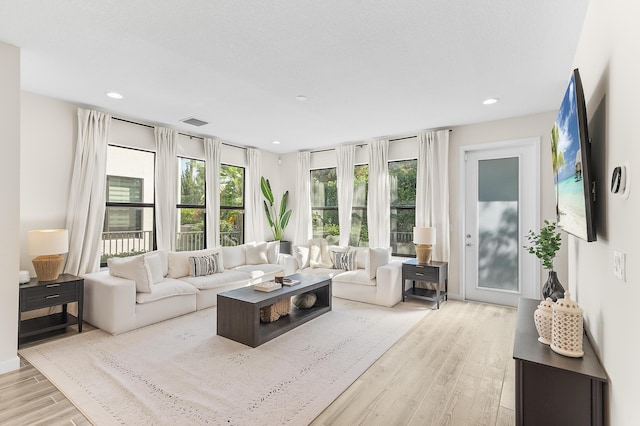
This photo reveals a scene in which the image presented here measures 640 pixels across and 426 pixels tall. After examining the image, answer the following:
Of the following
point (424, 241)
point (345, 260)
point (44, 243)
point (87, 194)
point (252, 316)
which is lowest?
point (252, 316)

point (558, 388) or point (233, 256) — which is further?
point (233, 256)

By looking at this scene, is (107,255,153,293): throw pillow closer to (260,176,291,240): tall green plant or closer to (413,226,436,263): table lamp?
(260,176,291,240): tall green plant

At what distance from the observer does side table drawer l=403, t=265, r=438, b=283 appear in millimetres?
4500

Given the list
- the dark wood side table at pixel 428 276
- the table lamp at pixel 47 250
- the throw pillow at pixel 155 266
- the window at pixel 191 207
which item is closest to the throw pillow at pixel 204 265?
the throw pillow at pixel 155 266

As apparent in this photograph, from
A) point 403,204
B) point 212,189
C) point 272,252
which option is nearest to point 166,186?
point 212,189

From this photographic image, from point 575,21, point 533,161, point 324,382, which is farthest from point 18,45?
point 533,161

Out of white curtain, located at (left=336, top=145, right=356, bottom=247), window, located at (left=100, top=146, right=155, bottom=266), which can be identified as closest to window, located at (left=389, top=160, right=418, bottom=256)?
white curtain, located at (left=336, top=145, right=356, bottom=247)

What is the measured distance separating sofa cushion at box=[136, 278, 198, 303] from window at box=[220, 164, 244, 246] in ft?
5.91

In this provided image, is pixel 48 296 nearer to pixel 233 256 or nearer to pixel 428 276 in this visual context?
pixel 233 256

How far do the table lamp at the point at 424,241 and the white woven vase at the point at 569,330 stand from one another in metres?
2.94

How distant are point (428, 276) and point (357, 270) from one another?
110cm

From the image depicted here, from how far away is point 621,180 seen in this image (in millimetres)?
1226

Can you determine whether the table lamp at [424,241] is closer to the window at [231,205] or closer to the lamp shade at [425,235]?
the lamp shade at [425,235]

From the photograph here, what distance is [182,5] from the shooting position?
6.75ft
